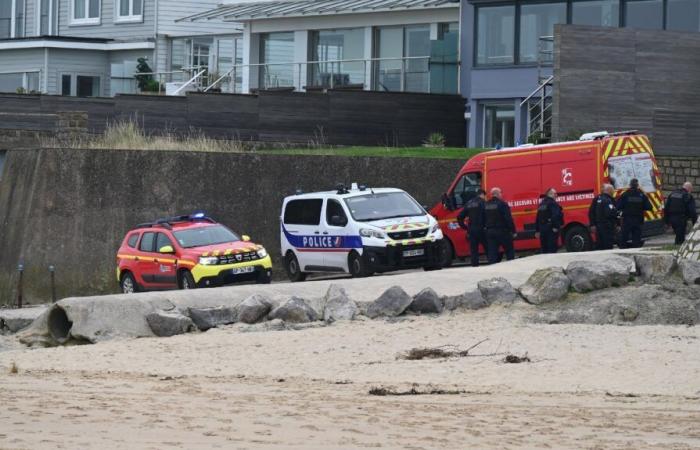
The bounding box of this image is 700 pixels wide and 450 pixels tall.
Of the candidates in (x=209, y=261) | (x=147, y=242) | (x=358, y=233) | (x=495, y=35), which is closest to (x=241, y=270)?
(x=209, y=261)

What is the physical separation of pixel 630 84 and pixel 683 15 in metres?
4.68

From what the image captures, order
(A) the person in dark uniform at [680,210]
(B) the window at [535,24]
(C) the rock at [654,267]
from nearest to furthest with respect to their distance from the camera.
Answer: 1. (C) the rock at [654,267]
2. (A) the person in dark uniform at [680,210]
3. (B) the window at [535,24]

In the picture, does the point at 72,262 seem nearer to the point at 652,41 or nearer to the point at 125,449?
the point at 652,41

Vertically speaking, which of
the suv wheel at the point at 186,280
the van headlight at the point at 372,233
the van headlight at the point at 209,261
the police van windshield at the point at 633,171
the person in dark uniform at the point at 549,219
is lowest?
the suv wheel at the point at 186,280

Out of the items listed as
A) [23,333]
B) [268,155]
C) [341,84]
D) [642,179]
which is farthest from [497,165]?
[341,84]

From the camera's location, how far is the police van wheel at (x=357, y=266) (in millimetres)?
27766

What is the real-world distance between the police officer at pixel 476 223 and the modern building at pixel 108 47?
24.8 metres

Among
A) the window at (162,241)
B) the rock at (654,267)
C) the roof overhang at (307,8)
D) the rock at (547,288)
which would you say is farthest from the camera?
the roof overhang at (307,8)

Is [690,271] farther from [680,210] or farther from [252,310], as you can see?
[680,210]

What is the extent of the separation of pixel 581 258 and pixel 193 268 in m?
7.33

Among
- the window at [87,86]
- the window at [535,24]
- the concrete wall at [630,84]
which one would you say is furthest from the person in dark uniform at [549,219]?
the window at [87,86]

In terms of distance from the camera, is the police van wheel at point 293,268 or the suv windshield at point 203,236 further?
the police van wheel at point 293,268

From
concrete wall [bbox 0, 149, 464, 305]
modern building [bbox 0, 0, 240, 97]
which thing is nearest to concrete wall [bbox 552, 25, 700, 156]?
concrete wall [bbox 0, 149, 464, 305]

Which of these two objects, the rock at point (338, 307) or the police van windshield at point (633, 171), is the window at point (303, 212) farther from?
the rock at point (338, 307)
